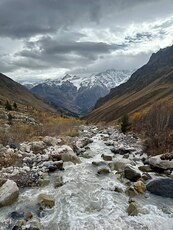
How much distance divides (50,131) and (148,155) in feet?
71.2

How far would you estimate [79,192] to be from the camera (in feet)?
82.0

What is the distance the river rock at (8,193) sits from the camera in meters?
22.2

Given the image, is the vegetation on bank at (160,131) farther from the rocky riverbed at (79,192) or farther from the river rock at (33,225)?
the river rock at (33,225)

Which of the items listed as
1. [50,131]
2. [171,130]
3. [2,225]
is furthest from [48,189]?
[50,131]

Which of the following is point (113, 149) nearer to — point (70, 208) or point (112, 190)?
point (112, 190)

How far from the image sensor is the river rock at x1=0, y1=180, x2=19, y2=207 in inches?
872

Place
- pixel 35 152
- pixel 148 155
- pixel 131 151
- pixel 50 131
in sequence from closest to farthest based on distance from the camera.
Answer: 1. pixel 35 152
2. pixel 148 155
3. pixel 131 151
4. pixel 50 131

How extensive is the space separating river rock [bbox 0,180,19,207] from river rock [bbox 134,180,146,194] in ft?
30.2

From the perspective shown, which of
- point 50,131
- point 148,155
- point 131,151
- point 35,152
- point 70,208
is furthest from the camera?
point 50,131

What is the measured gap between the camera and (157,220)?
65.2 feet

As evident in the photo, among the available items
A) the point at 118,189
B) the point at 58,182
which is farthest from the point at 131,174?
the point at 58,182

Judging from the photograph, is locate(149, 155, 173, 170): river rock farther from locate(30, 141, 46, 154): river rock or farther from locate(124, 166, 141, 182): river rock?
locate(30, 141, 46, 154): river rock

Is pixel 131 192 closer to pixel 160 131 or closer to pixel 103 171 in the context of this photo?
pixel 103 171

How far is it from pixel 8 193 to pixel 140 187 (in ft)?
33.1
